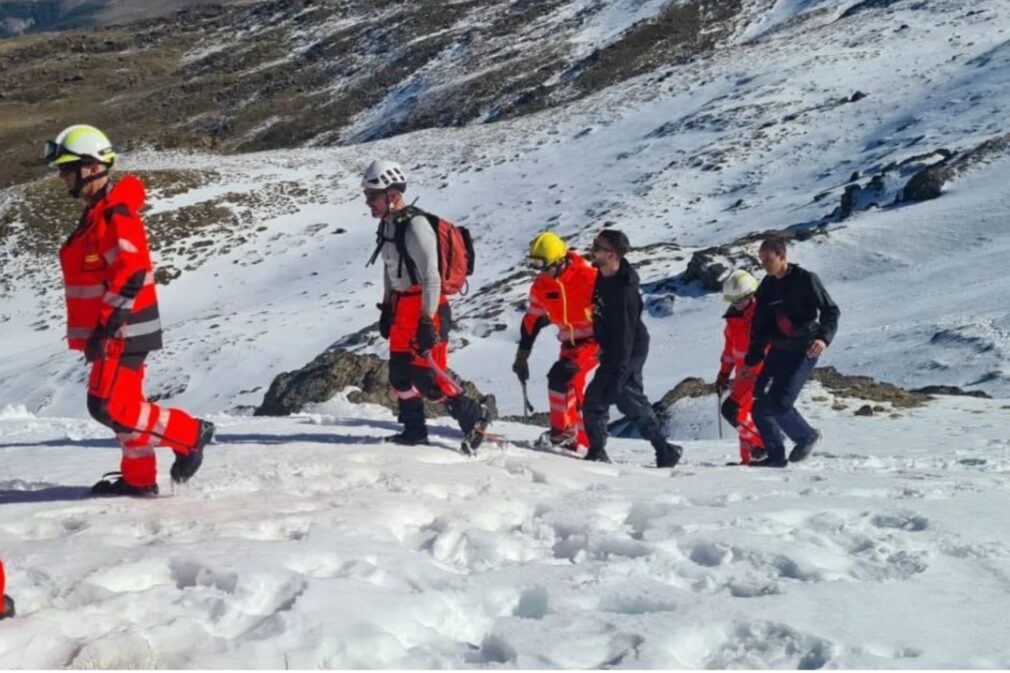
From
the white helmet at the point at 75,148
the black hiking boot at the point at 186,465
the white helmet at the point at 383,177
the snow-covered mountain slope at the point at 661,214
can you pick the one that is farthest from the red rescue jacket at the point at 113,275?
the snow-covered mountain slope at the point at 661,214

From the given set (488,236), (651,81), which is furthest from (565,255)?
(651,81)

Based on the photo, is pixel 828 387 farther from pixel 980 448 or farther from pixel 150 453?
pixel 150 453

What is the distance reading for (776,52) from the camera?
40.0m

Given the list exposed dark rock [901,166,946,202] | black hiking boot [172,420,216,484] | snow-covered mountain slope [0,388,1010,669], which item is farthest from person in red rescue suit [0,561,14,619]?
exposed dark rock [901,166,946,202]

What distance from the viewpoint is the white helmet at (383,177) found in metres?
7.93

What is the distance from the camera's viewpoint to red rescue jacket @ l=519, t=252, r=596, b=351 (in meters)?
9.27

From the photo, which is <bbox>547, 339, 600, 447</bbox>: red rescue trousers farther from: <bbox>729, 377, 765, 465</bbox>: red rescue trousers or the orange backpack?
the orange backpack

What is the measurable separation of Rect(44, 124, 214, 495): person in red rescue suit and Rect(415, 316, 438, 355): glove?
2004mm

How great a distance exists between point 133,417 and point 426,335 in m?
2.31

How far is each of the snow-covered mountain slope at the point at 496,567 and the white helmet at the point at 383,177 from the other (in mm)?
1972

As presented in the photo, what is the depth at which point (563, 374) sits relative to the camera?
9.52 m

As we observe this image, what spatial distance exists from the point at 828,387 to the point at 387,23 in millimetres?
67180

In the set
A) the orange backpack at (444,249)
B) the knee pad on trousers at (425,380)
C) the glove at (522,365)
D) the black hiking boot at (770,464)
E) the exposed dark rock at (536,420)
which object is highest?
the orange backpack at (444,249)

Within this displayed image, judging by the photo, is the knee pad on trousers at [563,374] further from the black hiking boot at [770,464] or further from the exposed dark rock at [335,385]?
the exposed dark rock at [335,385]
